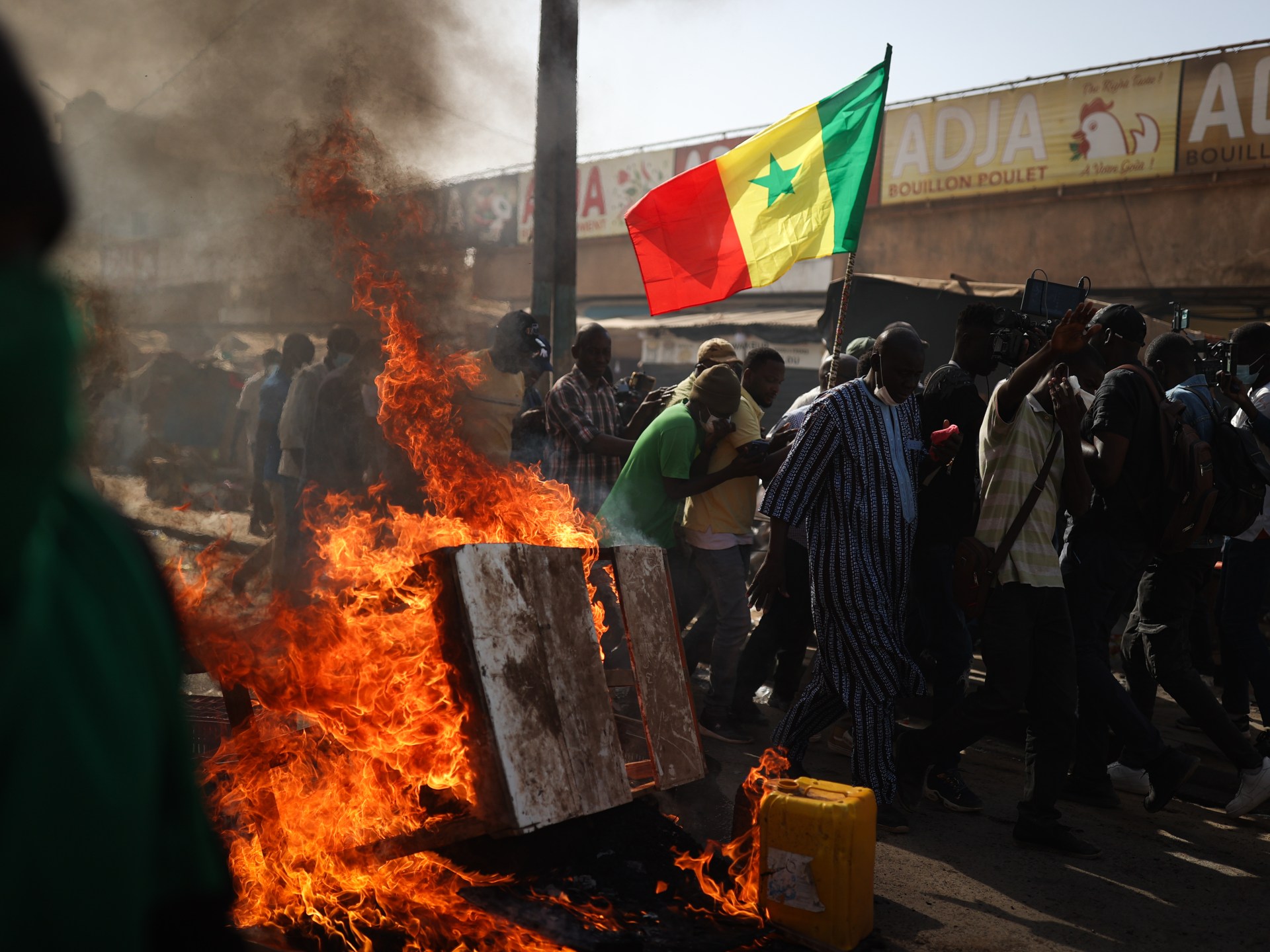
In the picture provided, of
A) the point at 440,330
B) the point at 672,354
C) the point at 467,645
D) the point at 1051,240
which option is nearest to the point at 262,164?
the point at 440,330

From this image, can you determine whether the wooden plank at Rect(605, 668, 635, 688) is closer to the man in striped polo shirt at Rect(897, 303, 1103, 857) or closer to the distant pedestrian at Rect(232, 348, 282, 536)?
the man in striped polo shirt at Rect(897, 303, 1103, 857)

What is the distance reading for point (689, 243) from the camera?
750 cm

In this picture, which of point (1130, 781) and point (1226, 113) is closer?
point (1130, 781)

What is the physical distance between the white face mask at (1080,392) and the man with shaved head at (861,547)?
0.74 m

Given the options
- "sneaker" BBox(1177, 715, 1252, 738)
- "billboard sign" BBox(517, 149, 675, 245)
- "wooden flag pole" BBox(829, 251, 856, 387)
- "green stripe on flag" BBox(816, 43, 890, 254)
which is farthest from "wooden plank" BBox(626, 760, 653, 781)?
"billboard sign" BBox(517, 149, 675, 245)

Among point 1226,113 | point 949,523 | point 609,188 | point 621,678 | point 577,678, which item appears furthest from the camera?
point 609,188

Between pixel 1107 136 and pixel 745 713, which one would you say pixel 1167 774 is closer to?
pixel 745 713

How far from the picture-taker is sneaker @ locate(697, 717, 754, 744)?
5.90 metres

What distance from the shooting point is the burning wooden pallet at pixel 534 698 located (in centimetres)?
343

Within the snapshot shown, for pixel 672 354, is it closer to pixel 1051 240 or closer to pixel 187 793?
pixel 1051 240

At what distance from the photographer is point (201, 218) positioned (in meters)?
9.34

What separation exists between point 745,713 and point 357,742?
2994 millimetres

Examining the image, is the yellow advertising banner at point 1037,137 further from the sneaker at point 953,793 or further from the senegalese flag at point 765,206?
the sneaker at point 953,793

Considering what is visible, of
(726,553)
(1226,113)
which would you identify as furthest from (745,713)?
(1226,113)
